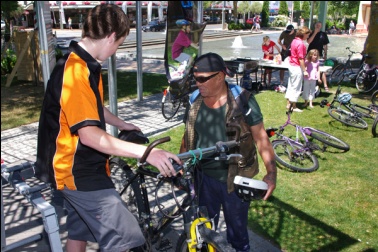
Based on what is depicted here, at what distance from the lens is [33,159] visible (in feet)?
19.2

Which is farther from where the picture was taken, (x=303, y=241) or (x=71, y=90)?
(x=303, y=241)

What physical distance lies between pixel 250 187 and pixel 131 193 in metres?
1.38

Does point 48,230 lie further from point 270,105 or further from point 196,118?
point 270,105

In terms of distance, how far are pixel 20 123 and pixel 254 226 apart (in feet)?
19.8

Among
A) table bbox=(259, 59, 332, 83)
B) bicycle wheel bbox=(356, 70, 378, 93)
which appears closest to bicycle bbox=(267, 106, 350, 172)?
table bbox=(259, 59, 332, 83)

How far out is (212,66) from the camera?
2615 mm

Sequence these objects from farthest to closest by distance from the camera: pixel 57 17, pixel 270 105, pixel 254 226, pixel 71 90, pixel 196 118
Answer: pixel 57 17, pixel 270 105, pixel 254 226, pixel 196 118, pixel 71 90

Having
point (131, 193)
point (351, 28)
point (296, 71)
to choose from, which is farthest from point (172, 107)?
point (351, 28)

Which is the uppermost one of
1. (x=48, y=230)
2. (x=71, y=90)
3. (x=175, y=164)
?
(x=71, y=90)

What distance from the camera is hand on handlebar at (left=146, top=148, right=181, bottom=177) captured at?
1920 mm

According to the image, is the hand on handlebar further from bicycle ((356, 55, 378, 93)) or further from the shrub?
the shrub

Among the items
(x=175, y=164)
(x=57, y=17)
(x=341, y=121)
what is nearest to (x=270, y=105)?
(x=341, y=121)

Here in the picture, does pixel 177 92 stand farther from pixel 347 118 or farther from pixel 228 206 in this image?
pixel 228 206

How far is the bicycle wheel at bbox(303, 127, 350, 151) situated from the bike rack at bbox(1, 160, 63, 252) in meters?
4.72
